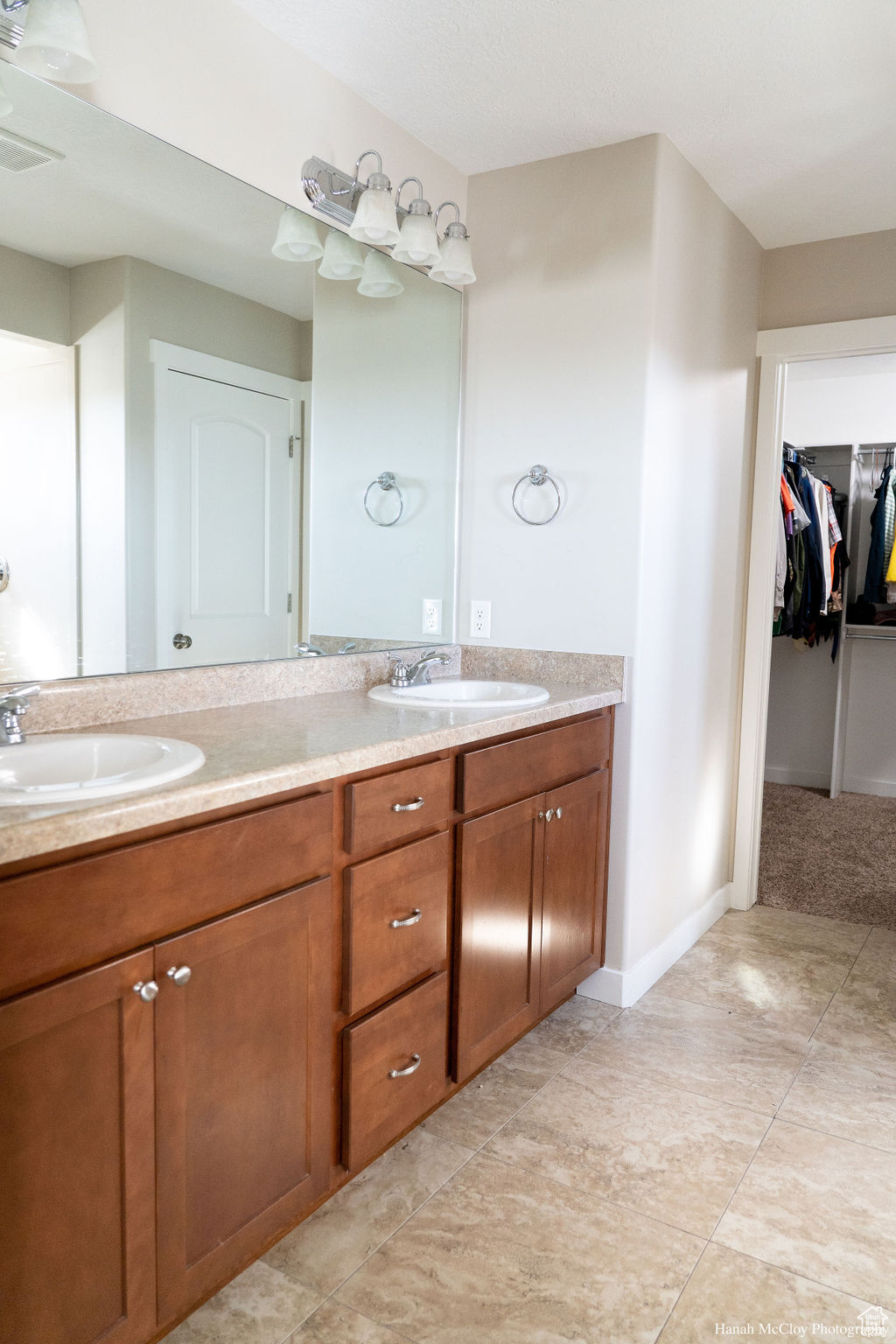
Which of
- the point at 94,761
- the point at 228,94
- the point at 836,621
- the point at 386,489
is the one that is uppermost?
the point at 228,94

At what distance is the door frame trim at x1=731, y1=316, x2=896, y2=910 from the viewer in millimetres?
3119

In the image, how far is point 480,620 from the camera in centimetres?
275

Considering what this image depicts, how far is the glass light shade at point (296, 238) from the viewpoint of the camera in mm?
2086

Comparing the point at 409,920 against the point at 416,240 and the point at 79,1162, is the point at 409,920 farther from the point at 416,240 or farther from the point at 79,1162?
the point at 416,240

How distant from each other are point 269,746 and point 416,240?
142cm

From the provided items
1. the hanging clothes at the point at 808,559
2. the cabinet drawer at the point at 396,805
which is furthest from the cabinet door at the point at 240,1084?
the hanging clothes at the point at 808,559

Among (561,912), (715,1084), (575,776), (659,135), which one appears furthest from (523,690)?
(659,135)

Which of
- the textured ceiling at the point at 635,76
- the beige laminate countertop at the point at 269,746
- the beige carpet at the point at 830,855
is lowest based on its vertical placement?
the beige carpet at the point at 830,855

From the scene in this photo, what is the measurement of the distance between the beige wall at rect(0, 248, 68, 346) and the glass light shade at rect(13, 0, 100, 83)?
290 mm

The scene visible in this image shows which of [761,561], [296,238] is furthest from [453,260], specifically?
[761,561]

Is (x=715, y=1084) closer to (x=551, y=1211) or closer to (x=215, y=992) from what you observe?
(x=551, y=1211)

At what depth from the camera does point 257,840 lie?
135cm

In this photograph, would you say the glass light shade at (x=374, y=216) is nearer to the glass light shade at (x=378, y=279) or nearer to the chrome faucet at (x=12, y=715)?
the glass light shade at (x=378, y=279)

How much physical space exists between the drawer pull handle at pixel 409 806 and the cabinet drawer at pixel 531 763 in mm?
148
